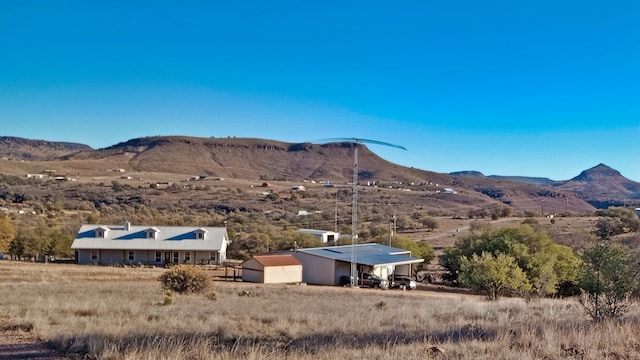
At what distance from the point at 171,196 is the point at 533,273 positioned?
67.6 metres

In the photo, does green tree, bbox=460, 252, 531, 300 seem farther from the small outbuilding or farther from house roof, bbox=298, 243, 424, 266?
the small outbuilding

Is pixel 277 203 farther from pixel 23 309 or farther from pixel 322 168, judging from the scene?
pixel 23 309

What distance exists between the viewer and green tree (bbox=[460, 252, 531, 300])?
36.8 m

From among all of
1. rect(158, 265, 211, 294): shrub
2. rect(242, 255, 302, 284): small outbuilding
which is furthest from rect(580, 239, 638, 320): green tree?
rect(242, 255, 302, 284): small outbuilding

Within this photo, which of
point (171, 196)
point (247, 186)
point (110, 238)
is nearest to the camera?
point (110, 238)

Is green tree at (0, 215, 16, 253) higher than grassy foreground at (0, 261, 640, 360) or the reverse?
the reverse

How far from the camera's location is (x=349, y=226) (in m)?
78.9

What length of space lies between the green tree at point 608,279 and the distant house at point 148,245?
146 ft

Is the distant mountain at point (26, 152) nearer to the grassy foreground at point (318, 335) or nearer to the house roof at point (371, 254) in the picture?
the house roof at point (371, 254)

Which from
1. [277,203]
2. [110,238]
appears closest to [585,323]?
[110,238]

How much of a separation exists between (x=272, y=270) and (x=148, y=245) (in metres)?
15.6

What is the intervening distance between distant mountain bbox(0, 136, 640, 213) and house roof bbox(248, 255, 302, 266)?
6414 cm

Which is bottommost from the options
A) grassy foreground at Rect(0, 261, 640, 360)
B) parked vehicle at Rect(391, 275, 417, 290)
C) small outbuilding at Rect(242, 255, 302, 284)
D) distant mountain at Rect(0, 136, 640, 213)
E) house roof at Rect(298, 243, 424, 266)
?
parked vehicle at Rect(391, 275, 417, 290)

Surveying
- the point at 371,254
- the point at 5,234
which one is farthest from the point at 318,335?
the point at 5,234
